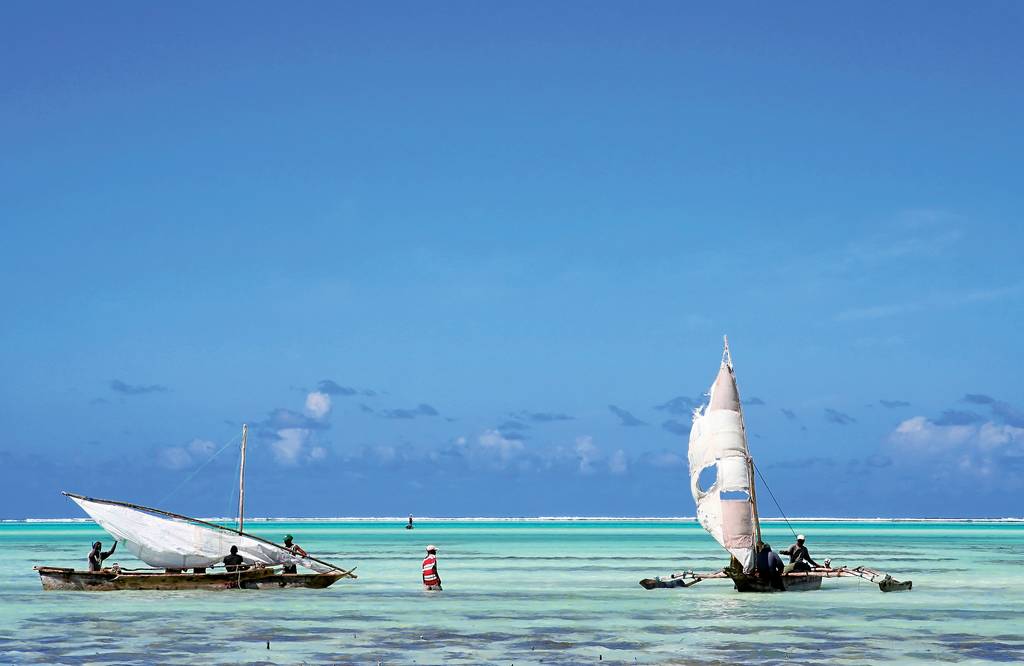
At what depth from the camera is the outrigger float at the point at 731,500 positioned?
40688mm

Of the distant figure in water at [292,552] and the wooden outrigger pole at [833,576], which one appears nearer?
the wooden outrigger pole at [833,576]

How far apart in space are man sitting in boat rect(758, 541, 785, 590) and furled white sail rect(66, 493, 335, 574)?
1577 cm

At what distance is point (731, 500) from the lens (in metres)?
41.2

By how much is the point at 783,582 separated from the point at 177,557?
20.5m

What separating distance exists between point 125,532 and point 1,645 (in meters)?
15.0

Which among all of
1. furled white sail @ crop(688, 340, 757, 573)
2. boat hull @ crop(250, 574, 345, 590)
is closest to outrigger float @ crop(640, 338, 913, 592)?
furled white sail @ crop(688, 340, 757, 573)

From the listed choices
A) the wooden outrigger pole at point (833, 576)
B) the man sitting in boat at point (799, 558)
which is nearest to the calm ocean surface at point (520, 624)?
the wooden outrigger pole at point (833, 576)

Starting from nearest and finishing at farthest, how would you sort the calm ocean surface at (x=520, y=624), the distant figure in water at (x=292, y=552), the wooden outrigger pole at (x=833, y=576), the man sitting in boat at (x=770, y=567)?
the calm ocean surface at (x=520, y=624) < the man sitting in boat at (x=770, y=567) < the wooden outrigger pole at (x=833, y=576) < the distant figure in water at (x=292, y=552)

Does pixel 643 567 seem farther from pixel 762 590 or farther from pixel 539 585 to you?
pixel 762 590

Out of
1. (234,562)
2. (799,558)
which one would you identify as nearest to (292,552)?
(234,562)

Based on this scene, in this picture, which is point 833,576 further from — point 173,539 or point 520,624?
point 173,539

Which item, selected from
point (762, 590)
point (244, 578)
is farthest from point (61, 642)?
point (762, 590)

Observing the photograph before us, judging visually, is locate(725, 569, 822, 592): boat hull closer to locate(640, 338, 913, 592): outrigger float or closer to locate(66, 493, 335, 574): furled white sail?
locate(640, 338, 913, 592): outrigger float

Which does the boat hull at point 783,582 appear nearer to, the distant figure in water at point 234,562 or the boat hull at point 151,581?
the boat hull at point 151,581
